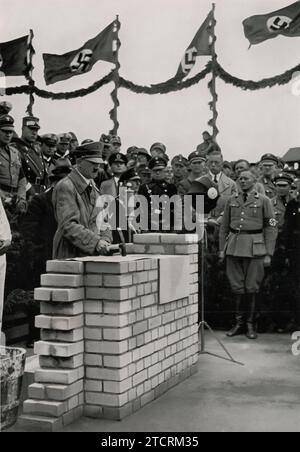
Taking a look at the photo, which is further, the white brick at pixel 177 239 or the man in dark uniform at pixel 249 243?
the man in dark uniform at pixel 249 243

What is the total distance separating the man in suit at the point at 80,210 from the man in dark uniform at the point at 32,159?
2.80 meters

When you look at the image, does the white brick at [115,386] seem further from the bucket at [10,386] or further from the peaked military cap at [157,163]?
the peaked military cap at [157,163]

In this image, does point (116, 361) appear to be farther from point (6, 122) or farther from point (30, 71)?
point (30, 71)

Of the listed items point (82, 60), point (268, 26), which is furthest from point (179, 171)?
point (82, 60)

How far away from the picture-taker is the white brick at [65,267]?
4312 mm

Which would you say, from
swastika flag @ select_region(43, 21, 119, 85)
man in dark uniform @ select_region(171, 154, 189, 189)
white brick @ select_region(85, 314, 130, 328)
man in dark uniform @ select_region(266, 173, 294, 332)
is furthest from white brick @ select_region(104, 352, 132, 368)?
swastika flag @ select_region(43, 21, 119, 85)

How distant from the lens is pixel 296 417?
4.32 m

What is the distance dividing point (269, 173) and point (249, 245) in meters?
1.90

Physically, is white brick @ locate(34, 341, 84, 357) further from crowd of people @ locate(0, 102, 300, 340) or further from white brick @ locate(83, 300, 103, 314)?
crowd of people @ locate(0, 102, 300, 340)

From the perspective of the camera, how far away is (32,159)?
27.0 ft

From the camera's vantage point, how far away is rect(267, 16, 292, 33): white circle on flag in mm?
10335

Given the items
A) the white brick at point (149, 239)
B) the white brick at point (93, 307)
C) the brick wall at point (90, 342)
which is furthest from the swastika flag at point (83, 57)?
the white brick at point (93, 307)

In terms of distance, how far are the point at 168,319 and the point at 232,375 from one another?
3.12ft
